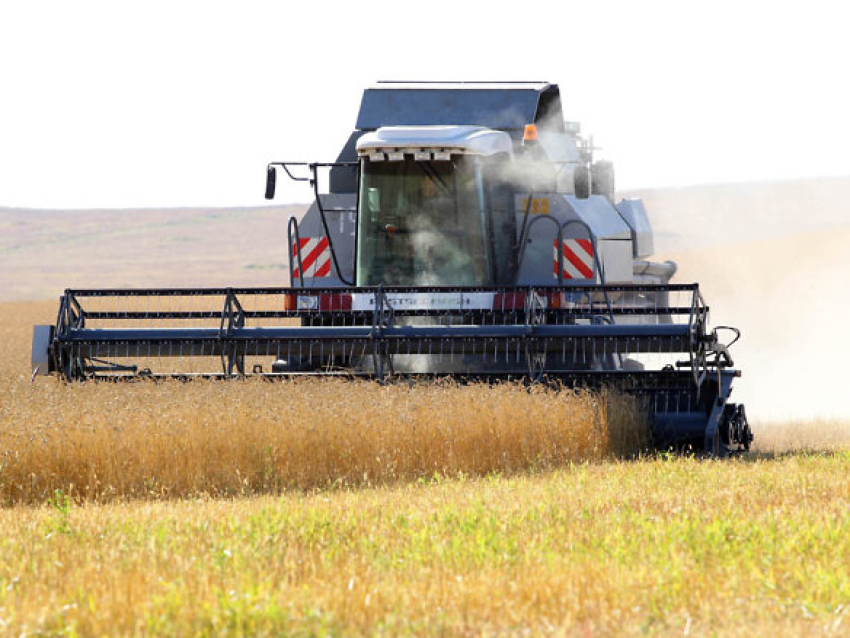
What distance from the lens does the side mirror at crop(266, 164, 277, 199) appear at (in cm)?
1177

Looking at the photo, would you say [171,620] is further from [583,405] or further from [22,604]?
[583,405]

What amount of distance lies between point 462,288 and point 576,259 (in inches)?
79.1

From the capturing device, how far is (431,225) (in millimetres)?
11633

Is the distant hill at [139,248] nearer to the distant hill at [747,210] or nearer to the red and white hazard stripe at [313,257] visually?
the distant hill at [747,210]

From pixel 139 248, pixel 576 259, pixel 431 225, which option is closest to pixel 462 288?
pixel 431 225

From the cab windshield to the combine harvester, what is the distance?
0.04 feet

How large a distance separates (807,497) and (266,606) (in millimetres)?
3400

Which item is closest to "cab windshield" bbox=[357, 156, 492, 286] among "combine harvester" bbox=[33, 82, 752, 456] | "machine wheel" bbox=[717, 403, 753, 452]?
"combine harvester" bbox=[33, 82, 752, 456]

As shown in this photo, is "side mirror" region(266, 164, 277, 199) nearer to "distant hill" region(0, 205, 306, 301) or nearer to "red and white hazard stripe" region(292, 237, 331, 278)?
"red and white hazard stripe" region(292, 237, 331, 278)

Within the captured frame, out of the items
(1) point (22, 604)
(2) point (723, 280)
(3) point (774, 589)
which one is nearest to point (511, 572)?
(3) point (774, 589)

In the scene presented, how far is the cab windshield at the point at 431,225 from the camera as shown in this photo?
1160 cm

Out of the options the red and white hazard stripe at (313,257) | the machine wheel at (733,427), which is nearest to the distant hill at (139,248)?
the red and white hazard stripe at (313,257)

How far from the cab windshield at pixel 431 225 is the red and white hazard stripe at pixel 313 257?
1057 millimetres

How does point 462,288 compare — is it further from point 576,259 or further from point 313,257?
point 313,257
